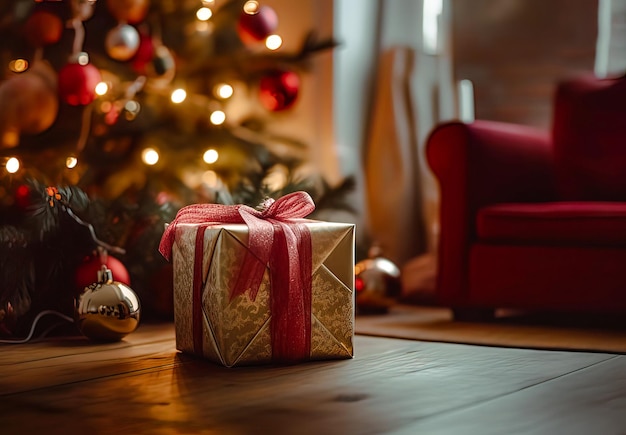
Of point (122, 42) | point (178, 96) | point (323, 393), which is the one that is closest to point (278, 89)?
point (178, 96)

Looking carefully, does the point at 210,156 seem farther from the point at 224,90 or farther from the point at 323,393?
the point at 323,393

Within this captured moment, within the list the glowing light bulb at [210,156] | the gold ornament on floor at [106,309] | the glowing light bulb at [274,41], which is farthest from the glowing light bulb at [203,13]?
the gold ornament on floor at [106,309]

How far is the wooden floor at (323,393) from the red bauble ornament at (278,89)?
1.25m

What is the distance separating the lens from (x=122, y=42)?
2.50 meters

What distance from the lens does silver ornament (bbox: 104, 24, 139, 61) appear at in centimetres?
250

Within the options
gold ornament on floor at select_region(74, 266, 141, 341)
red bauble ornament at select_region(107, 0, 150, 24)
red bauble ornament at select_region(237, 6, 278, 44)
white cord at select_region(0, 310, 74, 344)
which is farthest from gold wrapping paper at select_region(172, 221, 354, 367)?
red bauble ornament at select_region(237, 6, 278, 44)

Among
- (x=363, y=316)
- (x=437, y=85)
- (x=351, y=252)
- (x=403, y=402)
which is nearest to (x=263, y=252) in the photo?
(x=351, y=252)

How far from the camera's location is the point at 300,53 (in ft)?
9.40

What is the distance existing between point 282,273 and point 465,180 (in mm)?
968

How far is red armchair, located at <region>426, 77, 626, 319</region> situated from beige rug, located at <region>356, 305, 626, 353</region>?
66 mm

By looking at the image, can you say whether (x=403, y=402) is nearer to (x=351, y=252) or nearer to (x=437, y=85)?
(x=351, y=252)

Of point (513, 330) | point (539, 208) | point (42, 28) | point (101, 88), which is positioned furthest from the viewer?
point (101, 88)

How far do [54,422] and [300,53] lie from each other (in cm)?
191

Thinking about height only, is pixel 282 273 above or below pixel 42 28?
below
